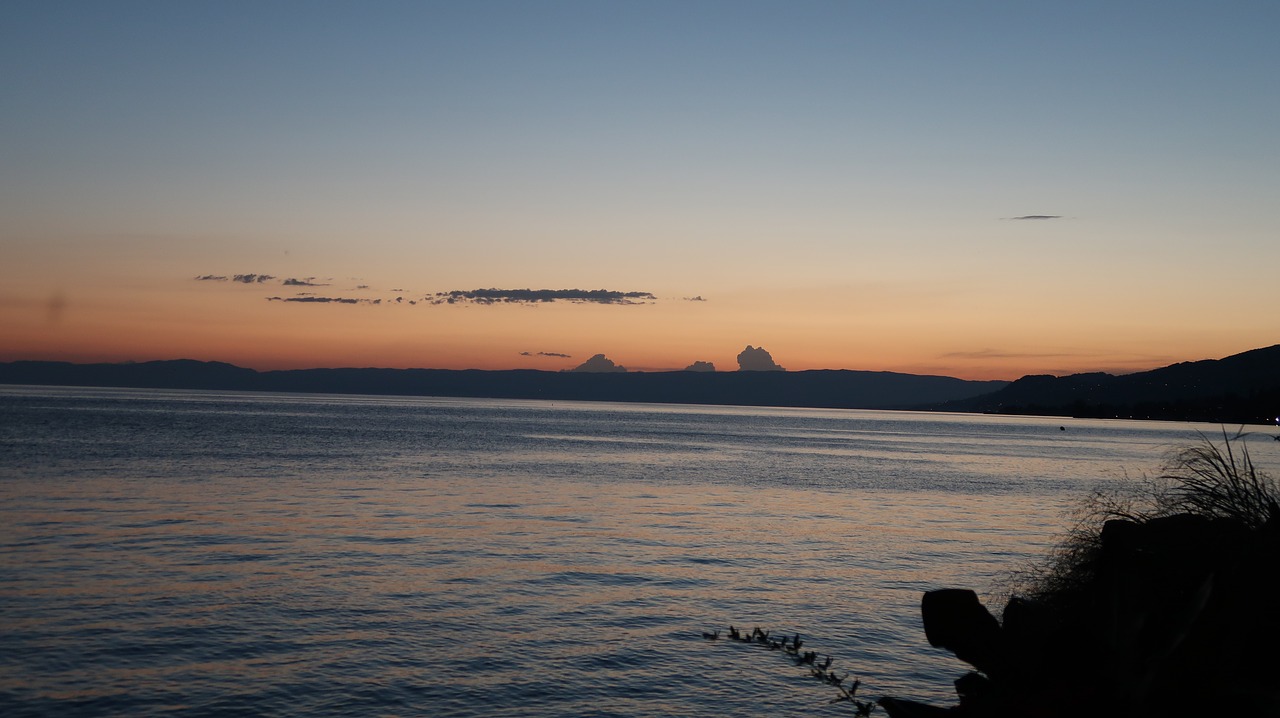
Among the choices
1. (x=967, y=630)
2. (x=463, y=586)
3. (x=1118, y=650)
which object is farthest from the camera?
(x=463, y=586)

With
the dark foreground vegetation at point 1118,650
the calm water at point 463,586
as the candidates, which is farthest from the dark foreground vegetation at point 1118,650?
the calm water at point 463,586

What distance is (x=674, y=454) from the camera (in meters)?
87.8

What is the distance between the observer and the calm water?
1498 cm

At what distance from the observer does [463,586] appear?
22.8 meters

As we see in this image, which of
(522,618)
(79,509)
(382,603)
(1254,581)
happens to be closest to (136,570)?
(382,603)

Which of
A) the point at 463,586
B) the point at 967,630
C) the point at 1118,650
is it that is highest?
the point at 1118,650

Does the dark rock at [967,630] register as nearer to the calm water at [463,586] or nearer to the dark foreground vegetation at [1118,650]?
the dark foreground vegetation at [1118,650]

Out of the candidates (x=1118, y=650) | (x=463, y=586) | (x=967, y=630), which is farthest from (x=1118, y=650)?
(x=463, y=586)

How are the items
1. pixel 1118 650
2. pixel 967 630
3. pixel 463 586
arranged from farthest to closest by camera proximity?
pixel 463 586 → pixel 967 630 → pixel 1118 650

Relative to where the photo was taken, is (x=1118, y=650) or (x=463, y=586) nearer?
(x=1118, y=650)

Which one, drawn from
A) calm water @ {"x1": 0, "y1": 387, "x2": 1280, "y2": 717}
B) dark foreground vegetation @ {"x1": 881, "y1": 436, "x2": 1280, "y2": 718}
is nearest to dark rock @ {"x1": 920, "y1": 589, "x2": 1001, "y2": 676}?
dark foreground vegetation @ {"x1": 881, "y1": 436, "x2": 1280, "y2": 718}

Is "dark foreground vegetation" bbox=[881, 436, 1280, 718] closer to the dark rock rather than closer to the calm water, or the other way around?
the dark rock

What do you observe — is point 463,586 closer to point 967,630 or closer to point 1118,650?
point 967,630

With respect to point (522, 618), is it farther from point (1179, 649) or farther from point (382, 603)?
point (1179, 649)
